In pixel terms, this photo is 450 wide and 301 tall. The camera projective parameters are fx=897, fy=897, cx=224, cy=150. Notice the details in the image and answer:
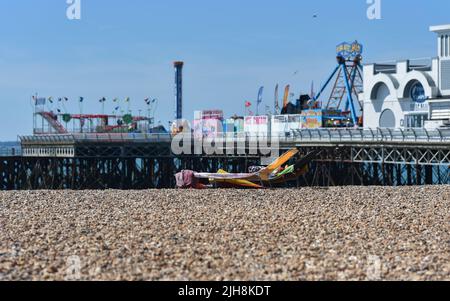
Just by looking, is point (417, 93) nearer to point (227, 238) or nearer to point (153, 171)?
point (153, 171)

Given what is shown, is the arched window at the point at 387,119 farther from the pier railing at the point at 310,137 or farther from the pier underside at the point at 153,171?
the pier railing at the point at 310,137

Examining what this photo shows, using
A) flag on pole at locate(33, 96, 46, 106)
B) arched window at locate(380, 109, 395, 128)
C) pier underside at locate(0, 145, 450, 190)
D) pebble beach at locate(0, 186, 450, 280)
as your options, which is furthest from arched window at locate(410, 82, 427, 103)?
flag on pole at locate(33, 96, 46, 106)

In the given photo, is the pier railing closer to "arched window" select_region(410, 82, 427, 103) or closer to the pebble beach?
"arched window" select_region(410, 82, 427, 103)

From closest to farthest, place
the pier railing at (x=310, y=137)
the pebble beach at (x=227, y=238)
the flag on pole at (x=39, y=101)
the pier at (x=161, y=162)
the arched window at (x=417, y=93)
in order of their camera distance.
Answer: the pebble beach at (x=227, y=238) < the pier railing at (x=310, y=137) < the pier at (x=161, y=162) < the arched window at (x=417, y=93) < the flag on pole at (x=39, y=101)

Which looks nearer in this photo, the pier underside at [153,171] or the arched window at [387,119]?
the pier underside at [153,171]

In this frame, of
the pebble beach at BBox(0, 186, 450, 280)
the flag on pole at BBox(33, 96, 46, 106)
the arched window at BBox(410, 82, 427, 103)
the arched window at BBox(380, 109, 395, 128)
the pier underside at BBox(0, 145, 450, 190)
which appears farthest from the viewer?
the flag on pole at BBox(33, 96, 46, 106)

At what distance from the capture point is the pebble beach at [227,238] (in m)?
19.2

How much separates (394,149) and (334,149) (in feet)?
21.2

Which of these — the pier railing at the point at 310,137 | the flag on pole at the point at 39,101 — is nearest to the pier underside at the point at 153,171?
the pier railing at the point at 310,137

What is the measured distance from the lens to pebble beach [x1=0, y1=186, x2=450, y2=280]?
19.2 meters

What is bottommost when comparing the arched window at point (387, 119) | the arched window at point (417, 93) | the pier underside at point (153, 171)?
the pier underside at point (153, 171)

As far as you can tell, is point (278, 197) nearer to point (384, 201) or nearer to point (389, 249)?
point (384, 201)

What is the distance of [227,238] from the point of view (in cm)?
2389
